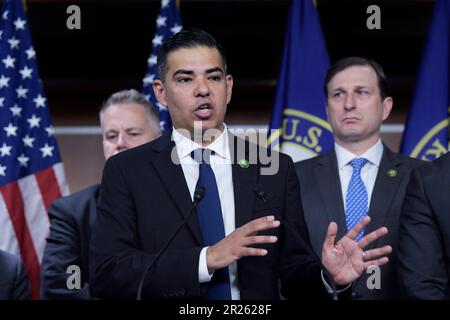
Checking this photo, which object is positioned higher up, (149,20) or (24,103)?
(149,20)

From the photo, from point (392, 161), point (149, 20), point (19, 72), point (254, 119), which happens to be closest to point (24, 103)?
point (19, 72)

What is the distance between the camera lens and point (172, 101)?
A: 2.26 metres

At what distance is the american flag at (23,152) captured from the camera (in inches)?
153

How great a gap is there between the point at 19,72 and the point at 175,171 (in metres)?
2.17

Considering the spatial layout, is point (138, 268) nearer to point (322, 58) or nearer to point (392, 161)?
point (392, 161)

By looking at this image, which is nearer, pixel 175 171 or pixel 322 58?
pixel 175 171

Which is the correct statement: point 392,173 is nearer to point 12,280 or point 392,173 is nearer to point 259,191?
point 259,191

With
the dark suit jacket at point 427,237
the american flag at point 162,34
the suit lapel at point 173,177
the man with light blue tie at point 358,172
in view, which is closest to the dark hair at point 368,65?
the man with light blue tie at point 358,172

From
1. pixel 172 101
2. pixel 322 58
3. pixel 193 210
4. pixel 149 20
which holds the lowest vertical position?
pixel 193 210

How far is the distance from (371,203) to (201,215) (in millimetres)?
1206

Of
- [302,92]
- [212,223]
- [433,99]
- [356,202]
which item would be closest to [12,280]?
[212,223]

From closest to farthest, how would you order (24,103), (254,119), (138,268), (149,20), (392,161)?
(138,268), (392,161), (24,103), (149,20), (254,119)

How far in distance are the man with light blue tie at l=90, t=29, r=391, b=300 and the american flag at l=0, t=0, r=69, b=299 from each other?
1826mm

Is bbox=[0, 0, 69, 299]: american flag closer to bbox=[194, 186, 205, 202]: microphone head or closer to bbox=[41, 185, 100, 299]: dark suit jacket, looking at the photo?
bbox=[41, 185, 100, 299]: dark suit jacket
